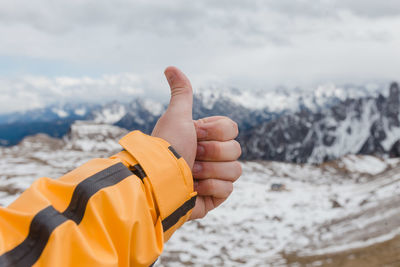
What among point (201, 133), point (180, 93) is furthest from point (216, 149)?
point (180, 93)

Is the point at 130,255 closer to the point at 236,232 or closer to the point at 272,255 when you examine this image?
the point at 272,255

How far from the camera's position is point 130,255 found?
3.13m

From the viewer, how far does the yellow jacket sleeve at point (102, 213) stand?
2738 mm

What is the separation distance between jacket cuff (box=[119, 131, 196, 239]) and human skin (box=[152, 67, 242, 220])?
0.84m

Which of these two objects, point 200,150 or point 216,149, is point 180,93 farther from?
point 216,149

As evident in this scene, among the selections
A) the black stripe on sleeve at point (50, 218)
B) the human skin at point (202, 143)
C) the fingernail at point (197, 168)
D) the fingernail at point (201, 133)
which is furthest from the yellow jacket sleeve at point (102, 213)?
the fingernail at point (201, 133)

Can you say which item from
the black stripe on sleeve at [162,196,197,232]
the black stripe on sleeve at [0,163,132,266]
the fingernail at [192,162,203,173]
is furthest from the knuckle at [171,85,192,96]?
the black stripe on sleeve at [0,163,132,266]

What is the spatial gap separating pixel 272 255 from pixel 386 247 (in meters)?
9.92

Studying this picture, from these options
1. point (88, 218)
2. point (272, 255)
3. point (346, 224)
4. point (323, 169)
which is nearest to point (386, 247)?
point (272, 255)

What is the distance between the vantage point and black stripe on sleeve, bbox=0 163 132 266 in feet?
8.60

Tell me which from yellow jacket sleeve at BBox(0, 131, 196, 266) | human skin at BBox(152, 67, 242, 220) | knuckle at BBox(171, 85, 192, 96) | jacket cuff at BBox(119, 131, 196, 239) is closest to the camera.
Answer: yellow jacket sleeve at BBox(0, 131, 196, 266)

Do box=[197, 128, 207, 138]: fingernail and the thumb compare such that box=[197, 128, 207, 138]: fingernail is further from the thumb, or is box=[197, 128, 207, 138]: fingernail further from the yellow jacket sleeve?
the yellow jacket sleeve

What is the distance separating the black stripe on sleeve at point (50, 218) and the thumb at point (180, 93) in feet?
6.20

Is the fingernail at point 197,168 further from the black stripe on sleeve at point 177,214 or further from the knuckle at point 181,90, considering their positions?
the knuckle at point 181,90
